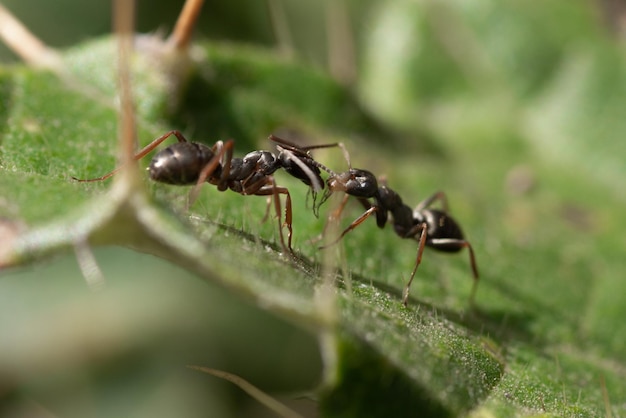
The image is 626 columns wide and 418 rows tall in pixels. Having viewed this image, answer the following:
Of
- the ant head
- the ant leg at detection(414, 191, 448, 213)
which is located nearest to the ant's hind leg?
the ant head

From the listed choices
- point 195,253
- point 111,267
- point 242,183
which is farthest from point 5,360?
point 195,253

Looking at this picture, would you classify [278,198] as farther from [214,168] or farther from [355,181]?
[355,181]

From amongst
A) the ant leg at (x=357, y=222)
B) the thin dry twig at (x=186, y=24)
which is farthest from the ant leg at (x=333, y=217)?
the thin dry twig at (x=186, y=24)

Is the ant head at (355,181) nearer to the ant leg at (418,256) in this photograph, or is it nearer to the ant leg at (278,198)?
the ant leg at (418,256)

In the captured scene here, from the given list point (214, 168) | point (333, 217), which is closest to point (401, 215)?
point (333, 217)

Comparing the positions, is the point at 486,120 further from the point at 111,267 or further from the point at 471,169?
the point at 111,267

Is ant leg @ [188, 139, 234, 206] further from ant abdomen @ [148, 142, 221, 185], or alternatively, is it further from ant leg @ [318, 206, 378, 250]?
ant leg @ [318, 206, 378, 250]

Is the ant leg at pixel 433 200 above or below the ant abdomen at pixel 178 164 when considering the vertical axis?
below
